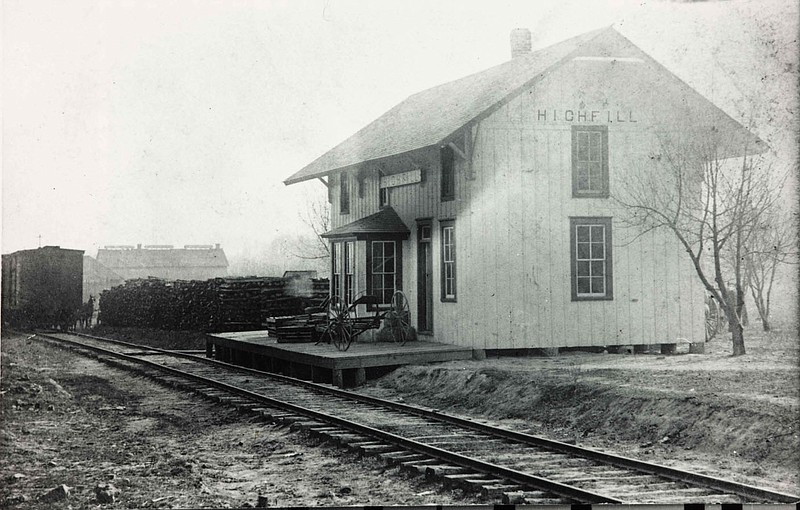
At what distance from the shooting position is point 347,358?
532 inches

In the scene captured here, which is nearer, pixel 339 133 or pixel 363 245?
pixel 339 133

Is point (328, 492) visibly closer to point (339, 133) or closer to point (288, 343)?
point (339, 133)

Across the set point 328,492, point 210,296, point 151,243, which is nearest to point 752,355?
point 328,492

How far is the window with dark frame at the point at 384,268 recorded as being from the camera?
54.1 ft

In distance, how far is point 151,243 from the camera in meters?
11.1

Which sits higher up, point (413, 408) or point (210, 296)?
point (210, 296)

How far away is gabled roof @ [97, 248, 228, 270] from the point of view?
1195 cm

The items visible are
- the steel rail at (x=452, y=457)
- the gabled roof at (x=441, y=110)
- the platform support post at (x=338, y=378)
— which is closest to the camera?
the steel rail at (x=452, y=457)

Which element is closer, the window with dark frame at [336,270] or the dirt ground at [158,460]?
the dirt ground at [158,460]

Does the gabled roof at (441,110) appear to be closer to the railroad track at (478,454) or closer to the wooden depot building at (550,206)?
the wooden depot building at (550,206)

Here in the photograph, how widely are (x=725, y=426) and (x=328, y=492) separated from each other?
3.99 meters

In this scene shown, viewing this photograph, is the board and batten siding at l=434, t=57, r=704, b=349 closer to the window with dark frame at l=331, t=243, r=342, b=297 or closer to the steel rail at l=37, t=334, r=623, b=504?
the steel rail at l=37, t=334, r=623, b=504

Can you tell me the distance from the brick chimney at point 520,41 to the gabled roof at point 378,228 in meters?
4.99

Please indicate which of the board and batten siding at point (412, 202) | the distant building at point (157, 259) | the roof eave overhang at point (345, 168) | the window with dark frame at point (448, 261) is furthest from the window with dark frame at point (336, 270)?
the window with dark frame at point (448, 261)
